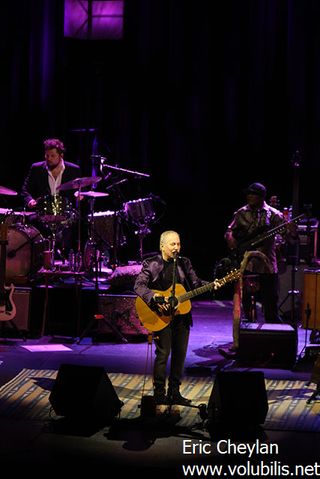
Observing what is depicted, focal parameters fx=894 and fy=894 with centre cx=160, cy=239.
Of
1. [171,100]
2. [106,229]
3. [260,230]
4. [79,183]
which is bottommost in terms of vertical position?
[106,229]

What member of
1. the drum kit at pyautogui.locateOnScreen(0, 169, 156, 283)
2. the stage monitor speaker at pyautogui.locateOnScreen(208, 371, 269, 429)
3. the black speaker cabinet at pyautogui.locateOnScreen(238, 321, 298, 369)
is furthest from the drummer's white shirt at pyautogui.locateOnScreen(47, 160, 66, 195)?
the stage monitor speaker at pyautogui.locateOnScreen(208, 371, 269, 429)

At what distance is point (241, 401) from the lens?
7.68 m

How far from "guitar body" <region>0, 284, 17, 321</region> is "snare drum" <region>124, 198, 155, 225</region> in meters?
2.35

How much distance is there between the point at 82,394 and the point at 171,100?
7.78 metres

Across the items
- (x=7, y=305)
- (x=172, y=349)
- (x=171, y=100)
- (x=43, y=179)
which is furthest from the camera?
(x=171, y=100)

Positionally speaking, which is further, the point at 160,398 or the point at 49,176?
the point at 49,176

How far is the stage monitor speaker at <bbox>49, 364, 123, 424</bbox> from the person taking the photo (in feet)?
25.6

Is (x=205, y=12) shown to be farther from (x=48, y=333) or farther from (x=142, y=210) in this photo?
(x=48, y=333)

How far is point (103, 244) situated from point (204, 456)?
21.8 ft

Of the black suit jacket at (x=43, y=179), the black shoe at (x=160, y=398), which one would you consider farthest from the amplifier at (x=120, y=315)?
the black shoe at (x=160, y=398)

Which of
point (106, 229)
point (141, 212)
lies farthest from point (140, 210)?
point (106, 229)

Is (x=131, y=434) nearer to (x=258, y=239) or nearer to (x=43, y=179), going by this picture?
(x=258, y=239)

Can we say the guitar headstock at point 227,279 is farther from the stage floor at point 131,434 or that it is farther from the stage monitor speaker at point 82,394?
the stage monitor speaker at point 82,394

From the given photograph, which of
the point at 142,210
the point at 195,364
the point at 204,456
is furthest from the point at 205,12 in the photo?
the point at 204,456
